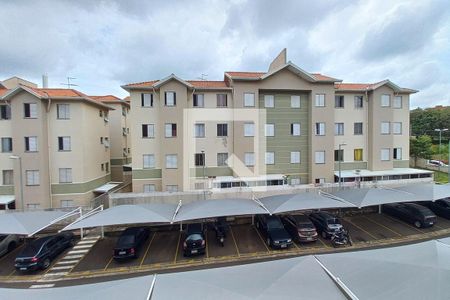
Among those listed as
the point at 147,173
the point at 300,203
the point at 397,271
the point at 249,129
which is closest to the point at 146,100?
the point at 147,173

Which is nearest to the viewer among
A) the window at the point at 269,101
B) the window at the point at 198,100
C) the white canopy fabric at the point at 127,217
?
the white canopy fabric at the point at 127,217

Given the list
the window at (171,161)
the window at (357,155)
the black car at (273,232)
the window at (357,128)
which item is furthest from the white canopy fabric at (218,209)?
the window at (357,128)

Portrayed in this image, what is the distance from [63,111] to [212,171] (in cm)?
1545

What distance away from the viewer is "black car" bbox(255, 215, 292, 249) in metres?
14.2

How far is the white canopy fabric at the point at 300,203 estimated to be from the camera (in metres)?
15.5

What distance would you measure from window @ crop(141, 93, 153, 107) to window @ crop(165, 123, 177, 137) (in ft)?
9.72

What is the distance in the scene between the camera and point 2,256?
14.6 metres

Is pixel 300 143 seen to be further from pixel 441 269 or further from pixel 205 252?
pixel 441 269

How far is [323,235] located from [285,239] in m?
3.54

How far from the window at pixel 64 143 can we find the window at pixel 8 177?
4.93 metres

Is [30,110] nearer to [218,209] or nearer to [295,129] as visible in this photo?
[218,209]

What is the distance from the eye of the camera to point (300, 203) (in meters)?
16.1

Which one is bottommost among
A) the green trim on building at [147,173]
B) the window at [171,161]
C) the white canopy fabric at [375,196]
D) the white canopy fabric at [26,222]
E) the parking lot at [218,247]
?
Result: the parking lot at [218,247]

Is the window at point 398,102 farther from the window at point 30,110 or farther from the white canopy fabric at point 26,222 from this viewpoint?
the window at point 30,110
